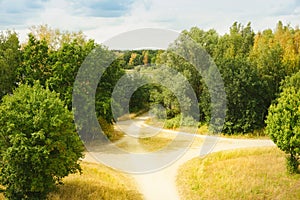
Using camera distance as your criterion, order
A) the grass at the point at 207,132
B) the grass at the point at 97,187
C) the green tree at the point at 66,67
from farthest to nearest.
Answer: the grass at the point at 207,132, the green tree at the point at 66,67, the grass at the point at 97,187

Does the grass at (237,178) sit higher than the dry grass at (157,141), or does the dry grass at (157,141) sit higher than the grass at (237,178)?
the dry grass at (157,141)

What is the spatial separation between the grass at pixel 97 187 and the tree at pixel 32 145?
3.42 ft

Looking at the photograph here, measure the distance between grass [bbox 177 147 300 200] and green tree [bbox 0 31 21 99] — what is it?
12.4 metres

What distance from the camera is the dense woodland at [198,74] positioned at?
22328mm

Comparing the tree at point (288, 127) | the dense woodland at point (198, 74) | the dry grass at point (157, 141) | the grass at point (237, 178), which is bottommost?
the grass at point (237, 178)

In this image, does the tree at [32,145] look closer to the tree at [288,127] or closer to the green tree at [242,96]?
the tree at [288,127]

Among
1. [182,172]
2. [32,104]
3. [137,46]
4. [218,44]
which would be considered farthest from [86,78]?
[218,44]

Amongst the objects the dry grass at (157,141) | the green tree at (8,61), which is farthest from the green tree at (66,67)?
the dry grass at (157,141)

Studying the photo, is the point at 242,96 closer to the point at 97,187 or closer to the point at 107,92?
the point at 107,92

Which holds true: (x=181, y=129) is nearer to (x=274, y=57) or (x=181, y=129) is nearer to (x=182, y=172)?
(x=274, y=57)

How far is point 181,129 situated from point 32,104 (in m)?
18.4

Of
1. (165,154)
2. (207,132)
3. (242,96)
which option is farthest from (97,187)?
(242,96)

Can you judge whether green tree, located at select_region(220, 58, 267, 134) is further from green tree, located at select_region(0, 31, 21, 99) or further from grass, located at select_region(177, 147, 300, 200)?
green tree, located at select_region(0, 31, 21, 99)

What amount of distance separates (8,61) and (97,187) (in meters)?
12.8
